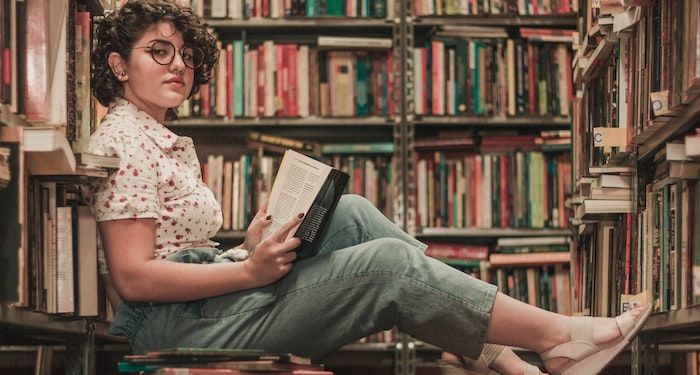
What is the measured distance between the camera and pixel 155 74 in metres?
2.17

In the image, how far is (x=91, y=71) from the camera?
88.4 inches

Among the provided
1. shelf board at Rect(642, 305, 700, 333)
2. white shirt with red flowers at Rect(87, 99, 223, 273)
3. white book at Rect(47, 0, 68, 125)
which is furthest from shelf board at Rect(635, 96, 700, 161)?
white book at Rect(47, 0, 68, 125)

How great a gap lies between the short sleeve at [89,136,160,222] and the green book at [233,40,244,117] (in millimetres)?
1816

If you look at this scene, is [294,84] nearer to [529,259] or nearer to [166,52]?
[529,259]

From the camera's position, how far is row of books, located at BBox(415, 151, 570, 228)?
3.89m

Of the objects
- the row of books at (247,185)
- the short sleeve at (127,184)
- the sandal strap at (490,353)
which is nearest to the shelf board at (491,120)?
the row of books at (247,185)

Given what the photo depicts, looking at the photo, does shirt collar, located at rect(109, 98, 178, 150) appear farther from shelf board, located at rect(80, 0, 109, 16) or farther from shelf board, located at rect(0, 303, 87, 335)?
shelf board, located at rect(0, 303, 87, 335)

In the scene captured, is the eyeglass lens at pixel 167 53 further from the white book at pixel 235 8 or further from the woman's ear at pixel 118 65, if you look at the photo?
the white book at pixel 235 8

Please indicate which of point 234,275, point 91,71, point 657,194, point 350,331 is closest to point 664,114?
point 657,194

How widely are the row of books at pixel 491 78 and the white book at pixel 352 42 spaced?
137 millimetres

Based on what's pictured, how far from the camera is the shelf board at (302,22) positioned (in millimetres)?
3857

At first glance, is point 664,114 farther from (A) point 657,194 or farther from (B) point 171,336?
(B) point 171,336

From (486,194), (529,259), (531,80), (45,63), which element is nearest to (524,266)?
(529,259)

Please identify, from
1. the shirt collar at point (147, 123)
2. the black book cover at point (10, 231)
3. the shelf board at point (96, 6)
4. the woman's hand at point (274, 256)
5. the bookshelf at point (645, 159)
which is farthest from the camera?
the shelf board at point (96, 6)
